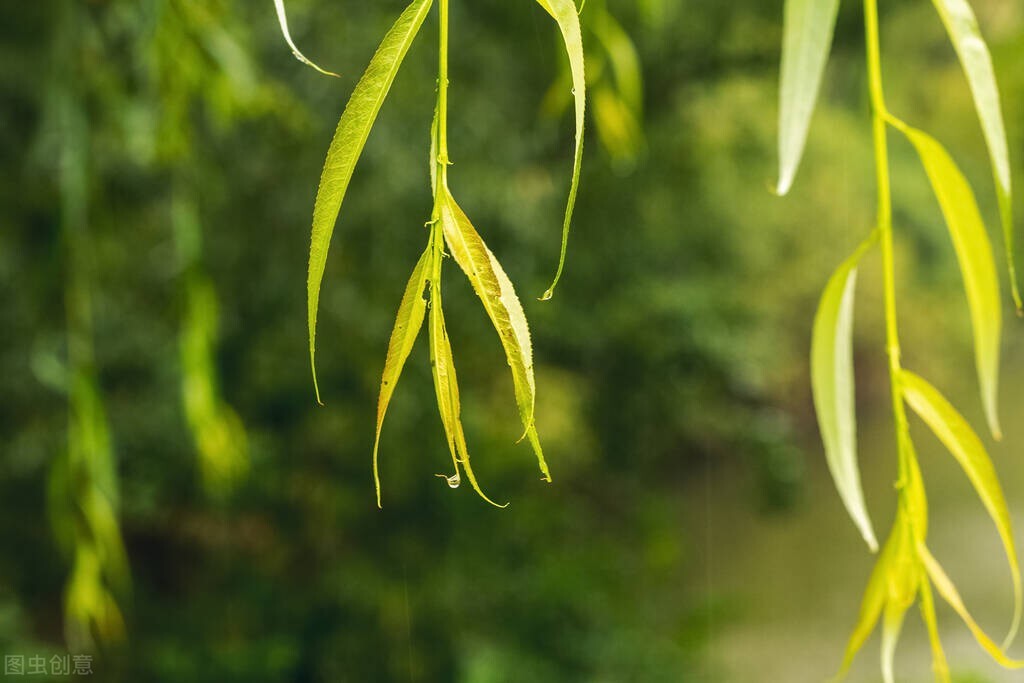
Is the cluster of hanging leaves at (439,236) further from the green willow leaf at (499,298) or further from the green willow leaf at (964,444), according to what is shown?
the green willow leaf at (964,444)

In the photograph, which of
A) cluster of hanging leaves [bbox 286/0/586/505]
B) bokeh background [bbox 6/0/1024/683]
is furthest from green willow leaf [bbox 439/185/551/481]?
bokeh background [bbox 6/0/1024/683]

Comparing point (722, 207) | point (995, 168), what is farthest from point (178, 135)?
point (722, 207)

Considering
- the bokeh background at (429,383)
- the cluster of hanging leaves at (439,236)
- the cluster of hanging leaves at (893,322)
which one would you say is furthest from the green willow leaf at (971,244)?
the bokeh background at (429,383)

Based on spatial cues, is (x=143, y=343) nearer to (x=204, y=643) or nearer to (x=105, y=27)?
(x=204, y=643)

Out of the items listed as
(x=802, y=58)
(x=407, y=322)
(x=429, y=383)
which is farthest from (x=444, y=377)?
(x=429, y=383)

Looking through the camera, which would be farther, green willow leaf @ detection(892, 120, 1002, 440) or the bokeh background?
the bokeh background

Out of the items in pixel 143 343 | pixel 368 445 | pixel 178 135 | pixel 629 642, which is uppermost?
pixel 178 135

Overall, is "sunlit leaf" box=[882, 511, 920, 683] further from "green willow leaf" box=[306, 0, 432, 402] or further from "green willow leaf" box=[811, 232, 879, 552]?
"green willow leaf" box=[306, 0, 432, 402]
